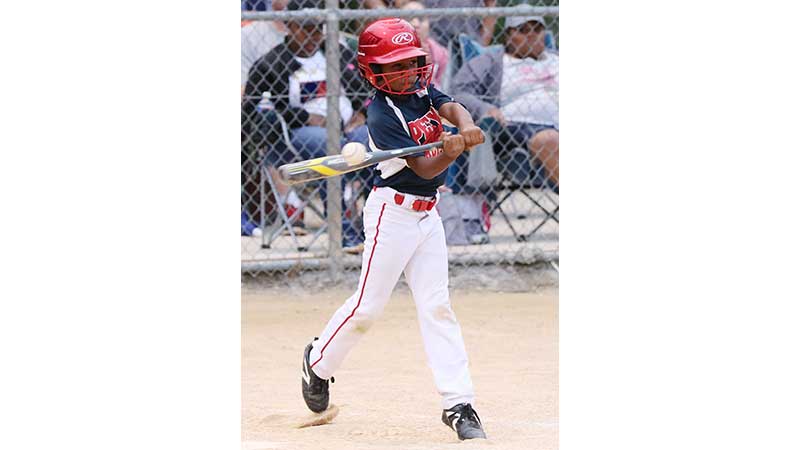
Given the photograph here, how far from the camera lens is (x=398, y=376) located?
6.18 metres

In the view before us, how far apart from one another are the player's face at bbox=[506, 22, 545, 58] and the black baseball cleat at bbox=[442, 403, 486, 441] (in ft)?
15.2

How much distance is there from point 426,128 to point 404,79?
0.21m

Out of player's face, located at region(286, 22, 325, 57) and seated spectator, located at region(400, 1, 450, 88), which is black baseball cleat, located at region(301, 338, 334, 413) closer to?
player's face, located at region(286, 22, 325, 57)

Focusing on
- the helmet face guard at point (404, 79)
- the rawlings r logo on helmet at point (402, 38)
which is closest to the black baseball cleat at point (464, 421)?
the helmet face guard at point (404, 79)

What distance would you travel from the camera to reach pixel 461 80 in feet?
28.6

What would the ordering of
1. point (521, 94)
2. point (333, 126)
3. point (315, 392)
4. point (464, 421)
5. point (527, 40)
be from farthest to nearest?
1. point (527, 40)
2. point (521, 94)
3. point (333, 126)
4. point (315, 392)
5. point (464, 421)

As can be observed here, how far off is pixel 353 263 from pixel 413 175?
11.3 ft

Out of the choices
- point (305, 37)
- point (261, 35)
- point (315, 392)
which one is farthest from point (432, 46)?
point (315, 392)

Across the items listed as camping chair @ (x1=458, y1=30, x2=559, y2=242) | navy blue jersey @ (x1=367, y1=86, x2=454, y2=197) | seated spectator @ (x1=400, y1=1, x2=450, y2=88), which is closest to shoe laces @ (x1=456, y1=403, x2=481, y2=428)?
navy blue jersey @ (x1=367, y1=86, x2=454, y2=197)

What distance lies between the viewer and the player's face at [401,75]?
4777mm

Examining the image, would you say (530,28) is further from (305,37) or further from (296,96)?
(296,96)

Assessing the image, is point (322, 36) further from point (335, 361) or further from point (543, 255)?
point (335, 361)

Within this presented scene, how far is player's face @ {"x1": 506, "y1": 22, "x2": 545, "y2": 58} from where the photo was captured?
29.0 feet

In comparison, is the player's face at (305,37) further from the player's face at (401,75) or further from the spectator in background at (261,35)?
the player's face at (401,75)
